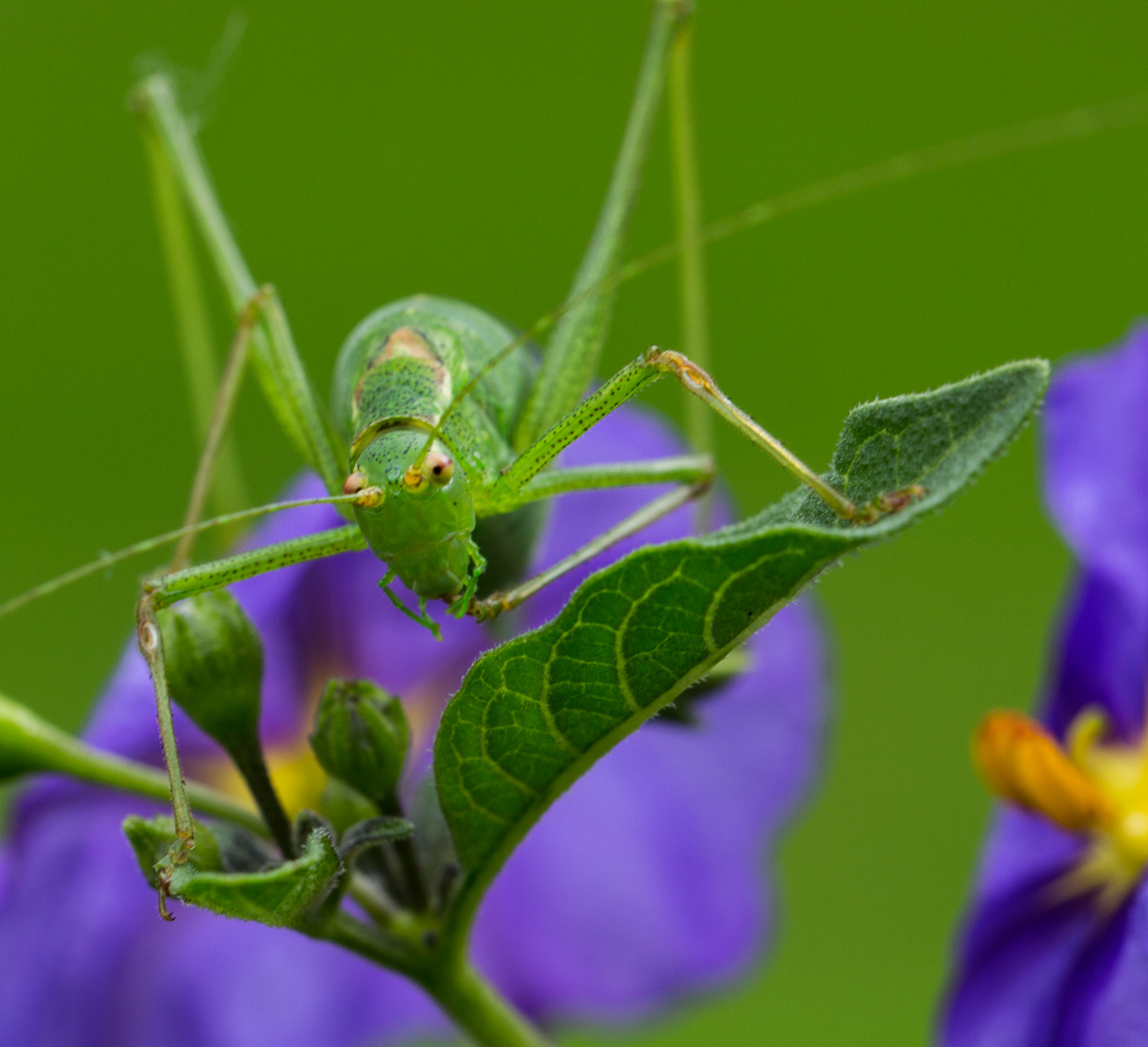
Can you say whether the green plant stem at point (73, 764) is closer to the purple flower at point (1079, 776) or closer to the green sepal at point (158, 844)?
the green sepal at point (158, 844)

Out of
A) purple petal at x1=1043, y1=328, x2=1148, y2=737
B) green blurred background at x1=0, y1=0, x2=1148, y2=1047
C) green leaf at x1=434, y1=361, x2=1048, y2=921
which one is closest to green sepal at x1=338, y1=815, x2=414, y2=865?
green leaf at x1=434, y1=361, x2=1048, y2=921

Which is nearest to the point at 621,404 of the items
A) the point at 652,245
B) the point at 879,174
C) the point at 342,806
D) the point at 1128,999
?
the point at 879,174

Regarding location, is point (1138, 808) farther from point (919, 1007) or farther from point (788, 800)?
point (919, 1007)

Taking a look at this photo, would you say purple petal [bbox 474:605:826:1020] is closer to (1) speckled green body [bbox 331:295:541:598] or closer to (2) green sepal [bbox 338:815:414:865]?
(1) speckled green body [bbox 331:295:541:598]

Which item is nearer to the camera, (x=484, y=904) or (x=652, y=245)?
(x=484, y=904)

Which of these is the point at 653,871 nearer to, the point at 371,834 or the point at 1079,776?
the point at 1079,776

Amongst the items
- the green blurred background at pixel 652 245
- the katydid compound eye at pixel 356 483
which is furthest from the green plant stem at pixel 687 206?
the green blurred background at pixel 652 245

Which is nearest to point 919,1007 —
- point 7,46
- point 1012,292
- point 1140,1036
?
point 1012,292
